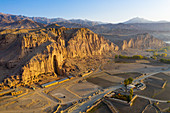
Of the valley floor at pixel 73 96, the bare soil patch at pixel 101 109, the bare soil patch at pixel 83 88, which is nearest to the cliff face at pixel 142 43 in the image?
the valley floor at pixel 73 96

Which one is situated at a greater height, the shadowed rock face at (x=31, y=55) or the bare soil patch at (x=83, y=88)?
the shadowed rock face at (x=31, y=55)

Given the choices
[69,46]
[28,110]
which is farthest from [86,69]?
[28,110]

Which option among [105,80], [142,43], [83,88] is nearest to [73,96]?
[83,88]

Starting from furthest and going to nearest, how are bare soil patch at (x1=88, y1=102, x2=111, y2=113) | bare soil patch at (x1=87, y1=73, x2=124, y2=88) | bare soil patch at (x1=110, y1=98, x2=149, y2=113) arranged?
bare soil patch at (x1=87, y1=73, x2=124, y2=88) < bare soil patch at (x1=110, y1=98, x2=149, y2=113) < bare soil patch at (x1=88, y1=102, x2=111, y2=113)

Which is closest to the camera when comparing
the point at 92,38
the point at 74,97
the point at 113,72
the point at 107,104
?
the point at 107,104

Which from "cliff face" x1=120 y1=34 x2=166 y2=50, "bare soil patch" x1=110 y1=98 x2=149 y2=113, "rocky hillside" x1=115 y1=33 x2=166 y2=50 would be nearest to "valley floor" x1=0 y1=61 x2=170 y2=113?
"bare soil patch" x1=110 y1=98 x2=149 y2=113

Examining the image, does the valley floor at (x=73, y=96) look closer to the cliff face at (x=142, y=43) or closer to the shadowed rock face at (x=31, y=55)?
the shadowed rock face at (x=31, y=55)

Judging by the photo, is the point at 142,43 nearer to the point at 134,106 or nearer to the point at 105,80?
the point at 105,80

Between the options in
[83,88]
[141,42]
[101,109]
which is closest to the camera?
[101,109]

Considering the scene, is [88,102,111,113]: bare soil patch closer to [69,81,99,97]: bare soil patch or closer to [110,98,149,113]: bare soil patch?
[110,98,149,113]: bare soil patch

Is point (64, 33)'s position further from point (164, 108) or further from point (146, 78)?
point (164, 108)

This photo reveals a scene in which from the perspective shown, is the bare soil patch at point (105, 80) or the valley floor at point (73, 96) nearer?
the valley floor at point (73, 96)
